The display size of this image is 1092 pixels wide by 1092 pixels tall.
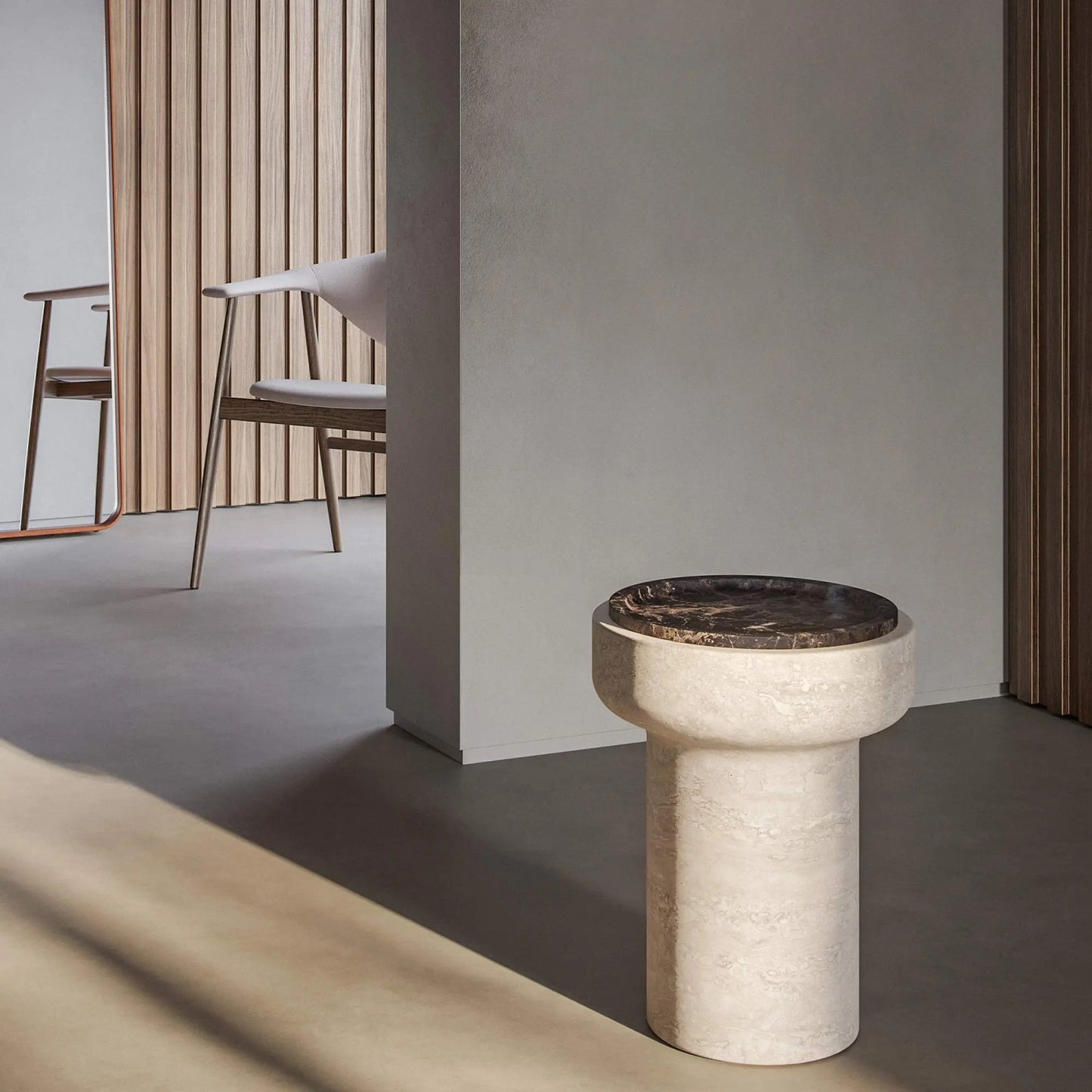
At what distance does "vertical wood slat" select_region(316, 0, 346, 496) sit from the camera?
5.14 metres

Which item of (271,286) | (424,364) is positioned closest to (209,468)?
(271,286)

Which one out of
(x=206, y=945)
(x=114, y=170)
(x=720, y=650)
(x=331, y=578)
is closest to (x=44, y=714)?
(x=206, y=945)

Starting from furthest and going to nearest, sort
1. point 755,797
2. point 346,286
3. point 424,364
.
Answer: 1. point 346,286
2. point 424,364
3. point 755,797

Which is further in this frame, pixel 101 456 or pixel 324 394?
pixel 101 456

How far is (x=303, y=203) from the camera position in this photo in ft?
16.9

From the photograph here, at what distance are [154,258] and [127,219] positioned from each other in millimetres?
159

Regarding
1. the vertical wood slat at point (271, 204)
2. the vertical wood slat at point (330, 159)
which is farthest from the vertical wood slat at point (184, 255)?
the vertical wood slat at point (330, 159)

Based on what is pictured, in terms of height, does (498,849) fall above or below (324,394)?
below

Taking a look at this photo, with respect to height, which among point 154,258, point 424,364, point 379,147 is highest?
point 379,147

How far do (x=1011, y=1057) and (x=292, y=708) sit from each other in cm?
155

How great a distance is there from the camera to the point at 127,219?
15.4 feet

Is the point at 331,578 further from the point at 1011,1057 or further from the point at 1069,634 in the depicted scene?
the point at 1011,1057

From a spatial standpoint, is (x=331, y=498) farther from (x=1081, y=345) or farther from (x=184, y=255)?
(x=1081, y=345)

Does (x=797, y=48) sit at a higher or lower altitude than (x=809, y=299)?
higher
